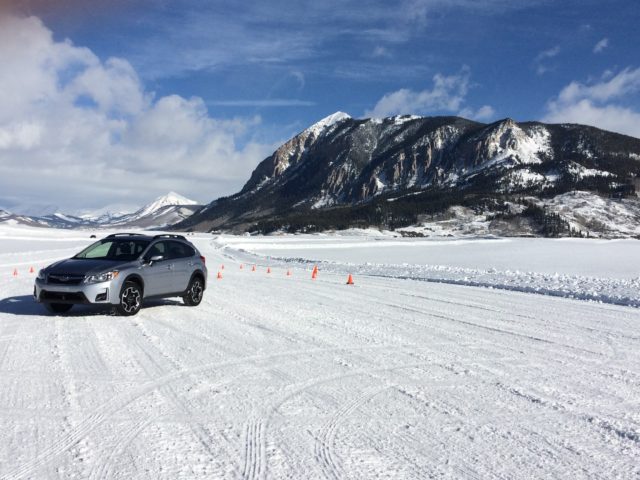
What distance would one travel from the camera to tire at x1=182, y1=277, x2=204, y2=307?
43.4 feet

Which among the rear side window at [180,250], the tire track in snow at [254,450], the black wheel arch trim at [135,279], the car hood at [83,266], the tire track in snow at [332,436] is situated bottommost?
the tire track in snow at [254,450]

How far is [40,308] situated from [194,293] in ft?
11.2

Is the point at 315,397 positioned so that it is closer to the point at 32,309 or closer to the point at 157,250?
the point at 157,250

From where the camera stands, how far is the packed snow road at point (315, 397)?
4.36 metres

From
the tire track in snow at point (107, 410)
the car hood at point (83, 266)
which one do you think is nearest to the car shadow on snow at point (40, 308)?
the car hood at point (83, 266)

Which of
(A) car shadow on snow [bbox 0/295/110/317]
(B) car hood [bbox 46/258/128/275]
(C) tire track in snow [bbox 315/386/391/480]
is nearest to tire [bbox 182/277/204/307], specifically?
(A) car shadow on snow [bbox 0/295/110/317]

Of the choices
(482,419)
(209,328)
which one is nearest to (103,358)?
(209,328)

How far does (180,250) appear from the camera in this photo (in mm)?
13516

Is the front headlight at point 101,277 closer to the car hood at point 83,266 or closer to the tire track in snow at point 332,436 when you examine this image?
the car hood at point 83,266

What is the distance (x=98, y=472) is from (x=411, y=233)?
18761 centimetres

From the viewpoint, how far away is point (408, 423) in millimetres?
5262

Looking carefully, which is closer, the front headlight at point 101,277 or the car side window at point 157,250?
the front headlight at point 101,277

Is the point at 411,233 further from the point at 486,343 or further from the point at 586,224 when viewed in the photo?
the point at 486,343

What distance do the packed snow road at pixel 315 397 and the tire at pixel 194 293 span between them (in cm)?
140
